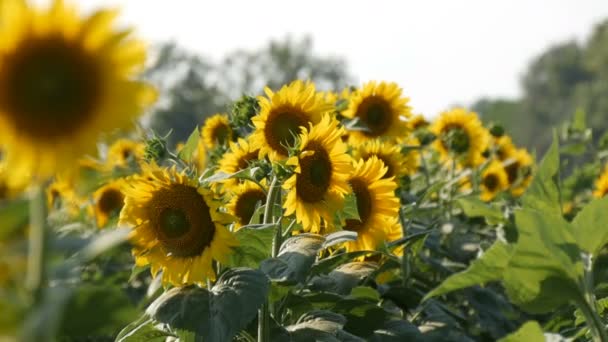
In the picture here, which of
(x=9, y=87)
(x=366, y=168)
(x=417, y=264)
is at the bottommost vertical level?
(x=417, y=264)

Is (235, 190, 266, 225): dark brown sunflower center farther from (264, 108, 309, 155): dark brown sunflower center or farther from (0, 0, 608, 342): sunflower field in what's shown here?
(264, 108, 309, 155): dark brown sunflower center

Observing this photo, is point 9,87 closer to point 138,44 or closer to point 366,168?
point 138,44

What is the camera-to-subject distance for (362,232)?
9.60ft

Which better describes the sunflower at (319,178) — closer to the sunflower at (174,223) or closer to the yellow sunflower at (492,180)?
the sunflower at (174,223)

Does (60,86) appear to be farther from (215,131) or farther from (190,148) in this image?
(215,131)

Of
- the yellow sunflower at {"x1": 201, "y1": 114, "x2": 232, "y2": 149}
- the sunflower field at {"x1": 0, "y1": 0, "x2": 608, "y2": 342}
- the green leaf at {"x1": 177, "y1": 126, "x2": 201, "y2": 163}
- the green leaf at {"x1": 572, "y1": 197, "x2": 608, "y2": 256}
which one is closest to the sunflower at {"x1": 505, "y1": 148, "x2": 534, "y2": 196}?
the sunflower field at {"x1": 0, "y1": 0, "x2": 608, "y2": 342}

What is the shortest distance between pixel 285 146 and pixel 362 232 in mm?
398

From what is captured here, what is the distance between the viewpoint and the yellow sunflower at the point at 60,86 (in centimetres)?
122

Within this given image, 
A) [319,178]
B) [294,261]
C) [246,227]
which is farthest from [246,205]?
[294,261]

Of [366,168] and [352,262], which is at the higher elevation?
[366,168]

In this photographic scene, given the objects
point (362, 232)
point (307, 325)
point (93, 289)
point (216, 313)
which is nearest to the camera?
point (93, 289)

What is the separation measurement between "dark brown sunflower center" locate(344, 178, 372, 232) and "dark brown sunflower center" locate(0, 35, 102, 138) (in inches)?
69.2

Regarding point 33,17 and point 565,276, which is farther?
point 565,276

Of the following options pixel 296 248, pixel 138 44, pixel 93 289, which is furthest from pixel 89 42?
pixel 296 248
